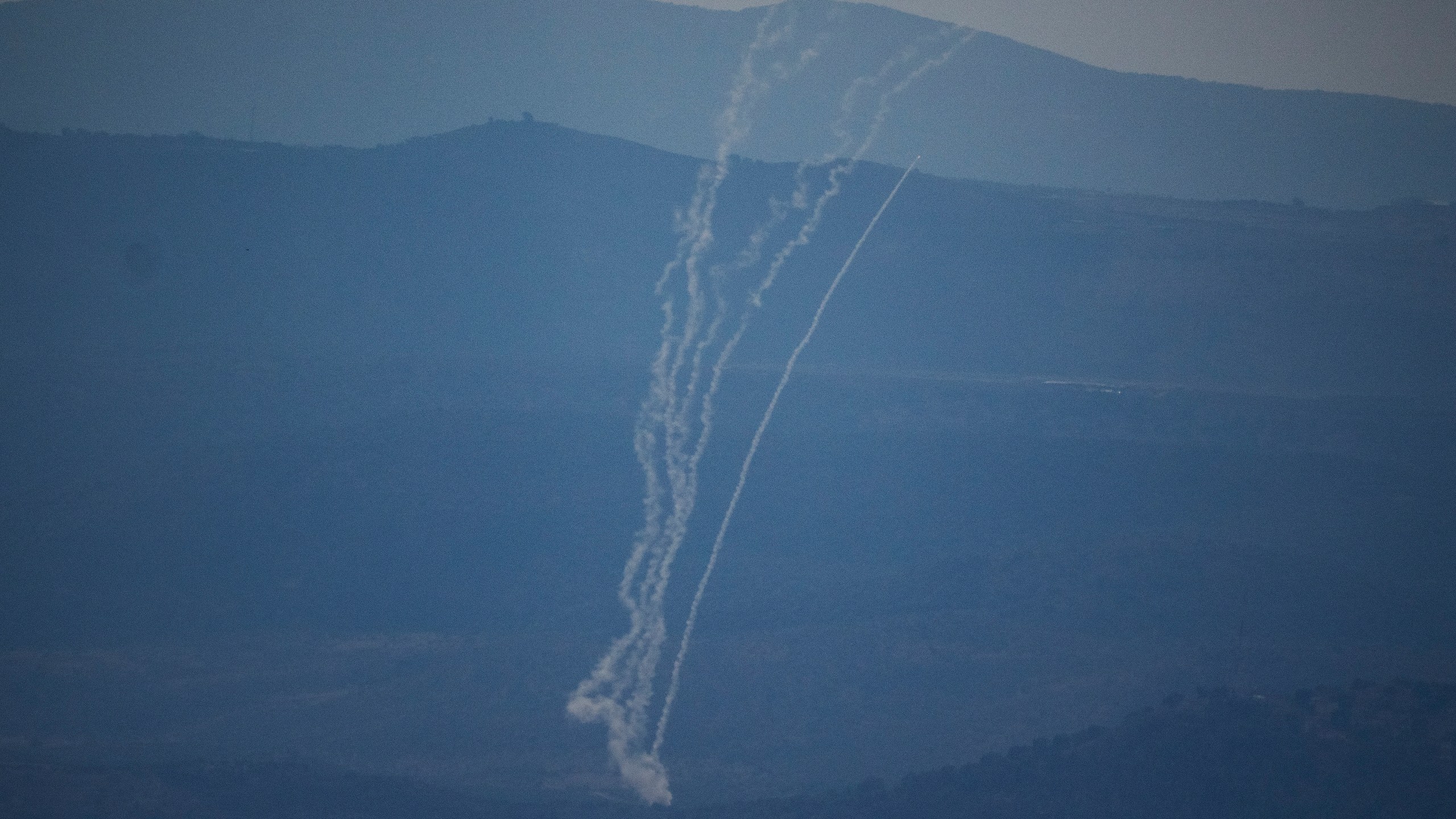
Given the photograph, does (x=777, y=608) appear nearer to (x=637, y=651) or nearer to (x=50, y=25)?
(x=637, y=651)

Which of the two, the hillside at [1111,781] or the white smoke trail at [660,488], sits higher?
the white smoke trail at [660,488]

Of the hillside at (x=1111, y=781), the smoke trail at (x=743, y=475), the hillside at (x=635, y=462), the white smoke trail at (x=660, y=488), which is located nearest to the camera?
the hillside at (x=1111, y=781)

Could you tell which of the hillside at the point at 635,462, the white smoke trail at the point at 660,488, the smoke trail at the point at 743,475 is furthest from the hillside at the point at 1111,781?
the smoke trail at the point at 743,475

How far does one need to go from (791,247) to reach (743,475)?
13.0m

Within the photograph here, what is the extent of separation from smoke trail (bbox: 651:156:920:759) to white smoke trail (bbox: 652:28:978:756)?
0.07 feet

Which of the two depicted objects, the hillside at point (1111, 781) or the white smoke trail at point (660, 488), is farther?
the white smoke trail at point (660, 488)

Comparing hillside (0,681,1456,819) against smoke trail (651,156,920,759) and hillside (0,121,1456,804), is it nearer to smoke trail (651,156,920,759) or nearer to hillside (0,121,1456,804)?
hillside (0,121,1456,804)

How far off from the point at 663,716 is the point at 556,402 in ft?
52.2

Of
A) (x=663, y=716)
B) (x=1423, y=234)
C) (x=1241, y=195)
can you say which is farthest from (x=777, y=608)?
(x=1241, y=195)

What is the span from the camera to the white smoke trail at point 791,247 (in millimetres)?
25250

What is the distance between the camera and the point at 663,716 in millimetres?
22328

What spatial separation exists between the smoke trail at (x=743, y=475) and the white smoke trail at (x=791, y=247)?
20 mm

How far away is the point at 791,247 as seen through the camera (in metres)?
43.1

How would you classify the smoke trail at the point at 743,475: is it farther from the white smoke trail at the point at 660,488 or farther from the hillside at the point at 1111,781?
the hillside at the point at 1111,781
